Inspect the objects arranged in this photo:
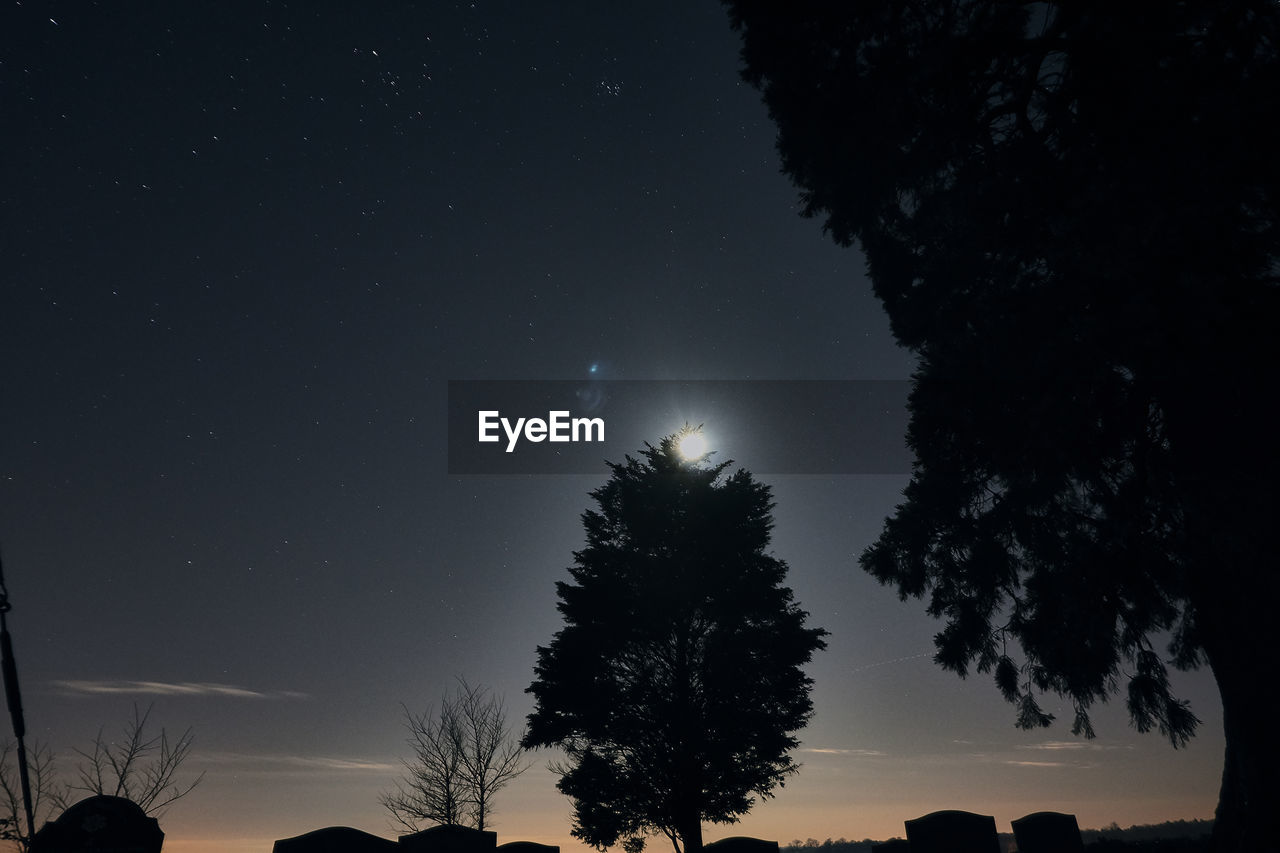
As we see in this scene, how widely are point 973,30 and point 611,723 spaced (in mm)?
16881

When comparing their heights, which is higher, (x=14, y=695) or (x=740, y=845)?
(x=14, y=695)

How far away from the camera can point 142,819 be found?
53.4ft

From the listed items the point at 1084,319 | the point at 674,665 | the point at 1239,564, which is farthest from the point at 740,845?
the point at 1084,319

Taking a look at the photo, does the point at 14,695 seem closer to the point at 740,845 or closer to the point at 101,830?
the point at 101,830

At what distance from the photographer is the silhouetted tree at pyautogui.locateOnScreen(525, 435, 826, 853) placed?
59.0 ft

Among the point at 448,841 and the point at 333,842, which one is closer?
the point at 333,842

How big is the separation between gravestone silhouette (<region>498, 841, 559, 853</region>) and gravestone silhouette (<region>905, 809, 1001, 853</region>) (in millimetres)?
9846

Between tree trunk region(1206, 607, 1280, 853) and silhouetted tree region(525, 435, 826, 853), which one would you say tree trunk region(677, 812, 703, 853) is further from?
tree trunk region(1206, 607, 1280, 853)

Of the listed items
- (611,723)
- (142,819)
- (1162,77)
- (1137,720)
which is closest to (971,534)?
(1137,720)

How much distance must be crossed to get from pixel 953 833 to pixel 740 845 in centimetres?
574

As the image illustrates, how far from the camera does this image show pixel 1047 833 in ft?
62.7

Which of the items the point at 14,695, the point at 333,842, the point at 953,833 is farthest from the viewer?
the point at 953,833

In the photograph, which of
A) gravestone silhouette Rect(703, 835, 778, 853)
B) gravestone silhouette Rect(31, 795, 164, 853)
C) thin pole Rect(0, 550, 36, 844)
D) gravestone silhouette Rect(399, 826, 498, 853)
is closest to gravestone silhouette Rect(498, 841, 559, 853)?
gravestone silhouette Rect(399, 826, 498, 853)

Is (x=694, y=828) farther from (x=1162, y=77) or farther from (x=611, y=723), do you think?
(x=1162, y=77)
